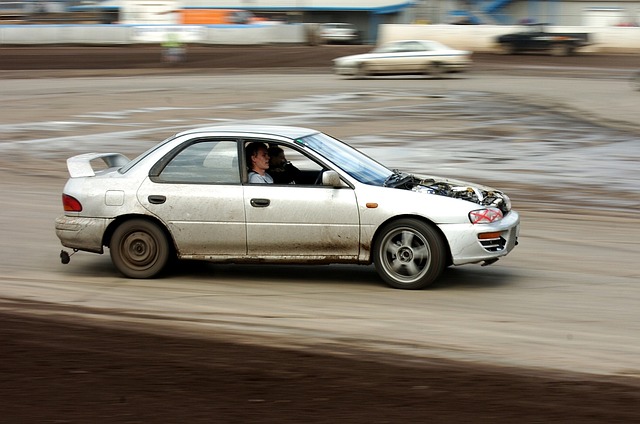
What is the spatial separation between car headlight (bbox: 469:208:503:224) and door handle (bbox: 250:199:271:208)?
174cm

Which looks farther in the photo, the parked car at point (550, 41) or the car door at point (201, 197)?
the parked car at point (550, 41)

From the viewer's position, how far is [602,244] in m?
10.1

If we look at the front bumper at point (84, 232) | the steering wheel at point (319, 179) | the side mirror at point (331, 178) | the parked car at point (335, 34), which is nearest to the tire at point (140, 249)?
the front bumper at point (84, 232)

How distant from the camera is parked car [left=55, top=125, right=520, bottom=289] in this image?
795cm

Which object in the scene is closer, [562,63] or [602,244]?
[602,244]

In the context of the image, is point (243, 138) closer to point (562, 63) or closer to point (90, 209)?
point (90, 209)

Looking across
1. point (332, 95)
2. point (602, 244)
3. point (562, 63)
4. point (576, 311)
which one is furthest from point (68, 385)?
point (562, 63)

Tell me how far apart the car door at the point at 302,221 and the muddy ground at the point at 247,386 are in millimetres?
1641

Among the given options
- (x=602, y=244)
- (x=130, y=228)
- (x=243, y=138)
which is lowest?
(x=602, y=244)

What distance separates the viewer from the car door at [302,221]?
8.07 m

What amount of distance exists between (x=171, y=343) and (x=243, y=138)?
2458 mm

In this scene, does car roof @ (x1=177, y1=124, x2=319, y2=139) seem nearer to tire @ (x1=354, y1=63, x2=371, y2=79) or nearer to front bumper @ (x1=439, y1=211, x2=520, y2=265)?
front bumper @ (x1=439, y1=211, x2=520, y2=265)

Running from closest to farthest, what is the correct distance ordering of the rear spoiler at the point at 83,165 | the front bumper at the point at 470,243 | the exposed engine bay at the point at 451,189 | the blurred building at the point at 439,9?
the front bumper at the point at 470,243, the exposed engine bay at the point at 451,189, the rear spoiler at the point at 83,165, the blurred building at the point at 439,9

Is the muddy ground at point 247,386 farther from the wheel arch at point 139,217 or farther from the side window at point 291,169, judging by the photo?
the side window at point 291,169
